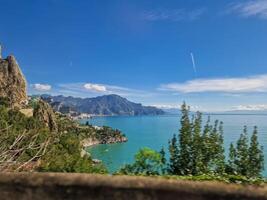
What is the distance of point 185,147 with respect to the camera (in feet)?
71.9

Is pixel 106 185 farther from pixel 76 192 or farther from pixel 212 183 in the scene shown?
pixel 212 183

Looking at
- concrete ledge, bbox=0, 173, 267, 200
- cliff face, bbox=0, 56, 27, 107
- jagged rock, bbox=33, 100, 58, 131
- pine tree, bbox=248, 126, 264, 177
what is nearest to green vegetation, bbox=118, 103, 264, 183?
pine tree, bbox=248, 126, 264, 177

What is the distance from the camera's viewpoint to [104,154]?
14325cm

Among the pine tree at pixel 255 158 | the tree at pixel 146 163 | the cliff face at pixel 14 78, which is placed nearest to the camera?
the pine tree at pixel 255 158

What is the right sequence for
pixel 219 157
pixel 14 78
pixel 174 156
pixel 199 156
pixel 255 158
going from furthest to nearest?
1. pixel 14 78
2. pixel 174 156
3. pixel 255 158
4. pixel 219 157
5. pixel 199 156

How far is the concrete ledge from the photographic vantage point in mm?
2846

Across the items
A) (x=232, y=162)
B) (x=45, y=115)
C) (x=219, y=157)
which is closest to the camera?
(x=219, y=157)

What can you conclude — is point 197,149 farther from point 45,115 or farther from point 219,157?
point 45,115

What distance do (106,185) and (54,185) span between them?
44 centimetres

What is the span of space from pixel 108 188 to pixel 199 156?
18.9m

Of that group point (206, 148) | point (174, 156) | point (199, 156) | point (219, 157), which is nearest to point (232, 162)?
point (219, 157)

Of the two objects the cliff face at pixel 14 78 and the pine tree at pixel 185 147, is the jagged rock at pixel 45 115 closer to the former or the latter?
the cliff face at pixel 14 78

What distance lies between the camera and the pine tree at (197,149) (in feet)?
69.6

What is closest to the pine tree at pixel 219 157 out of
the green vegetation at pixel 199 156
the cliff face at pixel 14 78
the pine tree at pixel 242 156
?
the green vegetation at pixel 199 156
